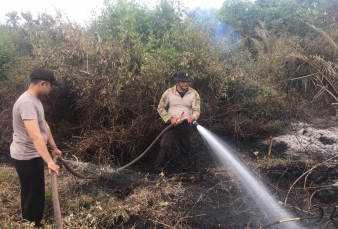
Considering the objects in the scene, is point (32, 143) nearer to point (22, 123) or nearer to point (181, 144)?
point (22, 123)

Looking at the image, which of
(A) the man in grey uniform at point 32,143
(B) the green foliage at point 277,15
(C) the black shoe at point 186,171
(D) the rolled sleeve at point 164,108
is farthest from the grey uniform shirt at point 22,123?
(B) the green foliage at point 277,15

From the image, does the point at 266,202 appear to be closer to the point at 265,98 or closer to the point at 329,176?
the point at 329,176

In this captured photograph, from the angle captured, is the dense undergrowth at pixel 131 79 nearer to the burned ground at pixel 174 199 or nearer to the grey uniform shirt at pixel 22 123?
the burned ground at pixel 174 199

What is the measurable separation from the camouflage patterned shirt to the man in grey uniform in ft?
7.33

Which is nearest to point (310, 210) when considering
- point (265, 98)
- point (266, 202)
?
point (266, 202)

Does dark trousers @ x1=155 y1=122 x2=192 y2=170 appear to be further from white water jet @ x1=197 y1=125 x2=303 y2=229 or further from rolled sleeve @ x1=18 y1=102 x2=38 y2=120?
rolled sleeve @ x1=18 y1=102 x2=38 y2=120

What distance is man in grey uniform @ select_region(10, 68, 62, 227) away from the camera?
114 inches

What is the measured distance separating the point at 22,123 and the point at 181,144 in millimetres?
3030

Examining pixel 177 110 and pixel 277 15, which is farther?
pixel 277 15

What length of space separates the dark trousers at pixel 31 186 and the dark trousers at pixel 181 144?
2354mm

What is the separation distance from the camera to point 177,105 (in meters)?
5.21

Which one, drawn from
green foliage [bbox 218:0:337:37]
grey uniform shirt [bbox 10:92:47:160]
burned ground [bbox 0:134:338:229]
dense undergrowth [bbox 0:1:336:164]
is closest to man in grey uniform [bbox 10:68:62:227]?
grey uniform shirt [bbox 10:92:47:160]

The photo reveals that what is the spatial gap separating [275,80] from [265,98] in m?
2.12

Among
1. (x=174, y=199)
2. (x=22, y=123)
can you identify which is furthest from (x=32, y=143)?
(x=174, y=199)
